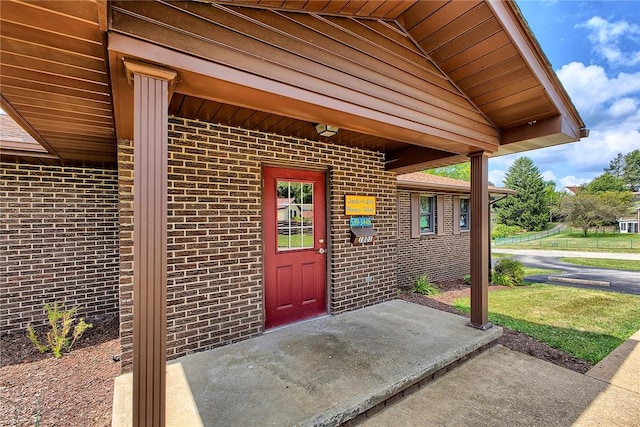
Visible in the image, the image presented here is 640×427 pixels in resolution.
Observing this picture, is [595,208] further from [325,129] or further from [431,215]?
[325,129]

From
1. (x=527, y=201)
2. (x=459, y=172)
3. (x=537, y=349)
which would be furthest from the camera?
(x=527, y=201)

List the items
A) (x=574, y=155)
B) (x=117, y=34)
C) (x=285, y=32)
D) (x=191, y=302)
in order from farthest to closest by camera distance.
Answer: (x=574, y=155) < (x=191, y=302) < (x=285, y=32) < (x=117, y=34)

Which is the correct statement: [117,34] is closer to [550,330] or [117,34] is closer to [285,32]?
[285,32]

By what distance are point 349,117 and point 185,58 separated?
1.28 m

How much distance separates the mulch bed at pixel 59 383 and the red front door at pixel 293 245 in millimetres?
1771

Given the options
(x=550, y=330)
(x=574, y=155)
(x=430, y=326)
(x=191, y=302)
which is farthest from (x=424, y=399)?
(x=574, y=155)

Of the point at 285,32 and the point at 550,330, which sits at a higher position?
the point at 285,32

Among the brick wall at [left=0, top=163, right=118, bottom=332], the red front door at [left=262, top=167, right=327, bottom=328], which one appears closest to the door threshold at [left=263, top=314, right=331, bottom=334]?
the red front door at [left=262, top=167, right=327, bottom=328]

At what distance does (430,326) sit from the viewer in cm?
380

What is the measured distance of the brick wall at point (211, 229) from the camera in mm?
3049

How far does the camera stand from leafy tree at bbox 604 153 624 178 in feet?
151

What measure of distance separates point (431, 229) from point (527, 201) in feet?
117

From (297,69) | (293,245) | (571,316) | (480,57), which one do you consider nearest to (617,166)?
(571,316)

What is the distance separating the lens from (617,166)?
46469 mm
